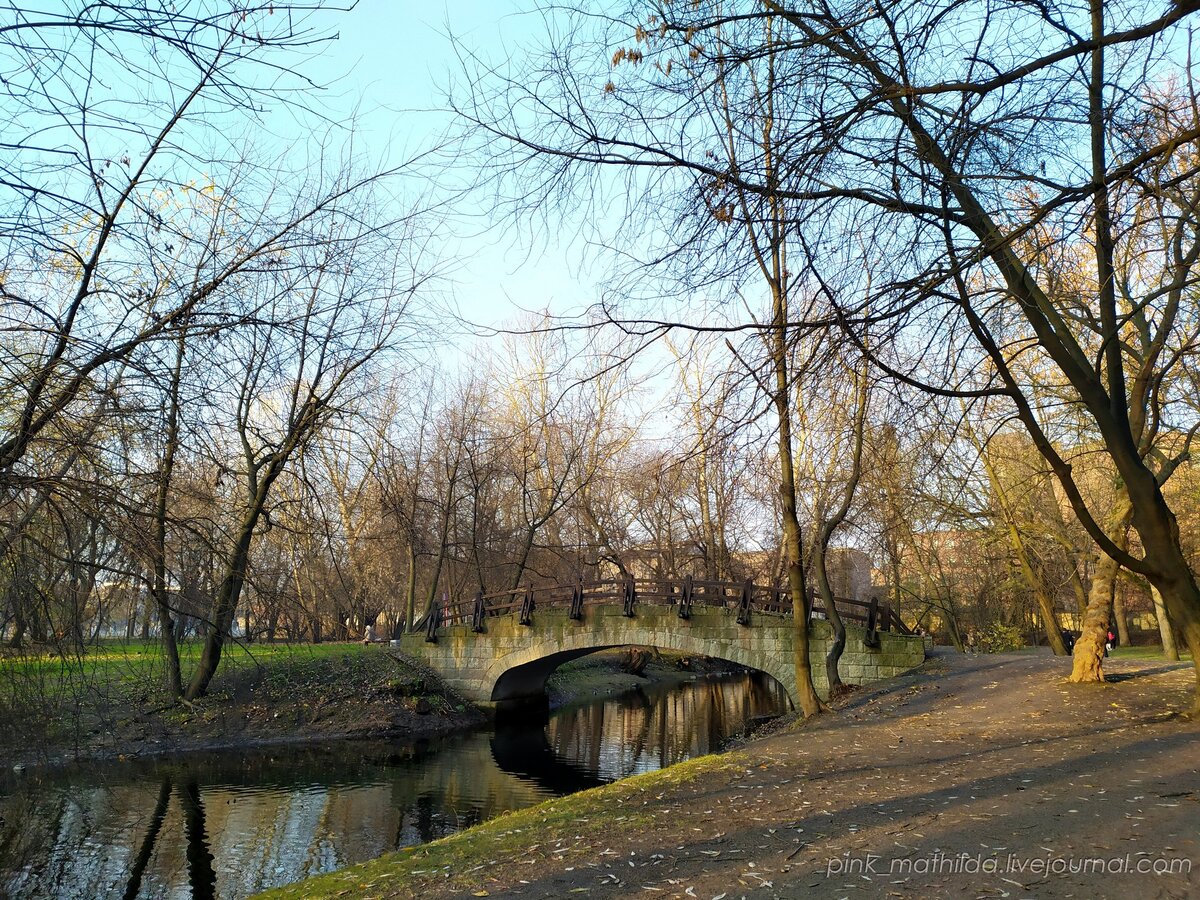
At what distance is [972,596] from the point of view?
2970cm

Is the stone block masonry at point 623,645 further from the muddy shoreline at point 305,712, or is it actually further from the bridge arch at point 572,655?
the muddy shoreline at point 305,712

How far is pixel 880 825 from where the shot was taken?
5.75m

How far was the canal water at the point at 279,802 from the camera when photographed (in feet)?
27.0

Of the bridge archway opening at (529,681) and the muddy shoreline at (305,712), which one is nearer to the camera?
the muddy shoreline at (305,712)

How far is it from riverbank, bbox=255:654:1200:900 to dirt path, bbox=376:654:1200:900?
2 centimetres

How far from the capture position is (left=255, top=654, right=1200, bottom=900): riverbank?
4.66 meters

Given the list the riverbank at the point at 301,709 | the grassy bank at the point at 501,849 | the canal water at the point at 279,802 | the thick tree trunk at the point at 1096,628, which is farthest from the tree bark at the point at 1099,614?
the riverbank at the point at 301,709

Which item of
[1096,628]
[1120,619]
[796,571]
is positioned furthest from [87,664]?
[1120,619]

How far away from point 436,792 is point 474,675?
10507 millimetres

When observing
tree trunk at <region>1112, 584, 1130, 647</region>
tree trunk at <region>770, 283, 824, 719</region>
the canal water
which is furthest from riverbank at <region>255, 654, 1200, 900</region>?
tree trunk at <region>1112, 584, 1130, 647</region>

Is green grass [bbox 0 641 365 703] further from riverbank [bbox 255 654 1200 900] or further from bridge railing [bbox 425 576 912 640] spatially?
bridge railing [bbox 425 576 912 640]

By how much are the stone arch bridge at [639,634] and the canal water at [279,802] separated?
203 centimetres

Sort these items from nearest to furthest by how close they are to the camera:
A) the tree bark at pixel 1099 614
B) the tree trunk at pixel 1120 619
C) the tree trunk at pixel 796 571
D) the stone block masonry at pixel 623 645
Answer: the tree trunk at pixel 796 571
the tree bark at pixel 1099 614
the stone block masonry at pixel 623 645
the tree trunk at pixel 1120 619

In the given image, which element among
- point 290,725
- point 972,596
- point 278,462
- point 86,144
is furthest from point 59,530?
point 972,596
